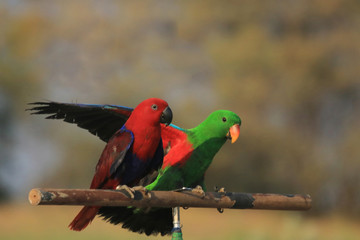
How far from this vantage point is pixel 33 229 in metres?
8.88

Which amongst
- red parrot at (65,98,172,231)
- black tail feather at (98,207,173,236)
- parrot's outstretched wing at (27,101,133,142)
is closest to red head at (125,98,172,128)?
red parrot at (65,98,172,231)

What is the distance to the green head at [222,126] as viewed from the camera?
3.72 m

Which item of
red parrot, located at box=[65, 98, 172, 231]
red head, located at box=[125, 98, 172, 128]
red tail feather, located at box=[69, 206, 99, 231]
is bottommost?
red tail feather, located at box=[69, 206, 99, 231]

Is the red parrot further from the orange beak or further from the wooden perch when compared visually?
the orange beak

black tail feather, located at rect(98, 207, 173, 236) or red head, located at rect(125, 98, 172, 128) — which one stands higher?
red head, located at rect(125, 98, 172, 128)

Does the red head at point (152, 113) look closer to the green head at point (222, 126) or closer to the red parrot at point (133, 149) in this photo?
the red parrot at point (133, 149)

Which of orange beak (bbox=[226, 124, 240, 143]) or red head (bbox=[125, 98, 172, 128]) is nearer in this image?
red head (bbox=[125, 98, 172, 128])

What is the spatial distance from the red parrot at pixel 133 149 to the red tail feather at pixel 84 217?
0.17 metres

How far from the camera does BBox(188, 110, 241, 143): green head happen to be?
3721mm

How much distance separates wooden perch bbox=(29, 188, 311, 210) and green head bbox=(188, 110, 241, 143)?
66cm

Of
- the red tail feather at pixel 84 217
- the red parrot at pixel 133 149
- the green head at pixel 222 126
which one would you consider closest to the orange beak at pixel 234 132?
the green head at pixel 222 126

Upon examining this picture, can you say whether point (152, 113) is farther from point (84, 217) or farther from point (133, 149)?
point (84, 217)

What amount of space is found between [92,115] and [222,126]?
2.72 ft

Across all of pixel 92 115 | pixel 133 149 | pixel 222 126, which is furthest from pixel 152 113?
pixel 222 126
